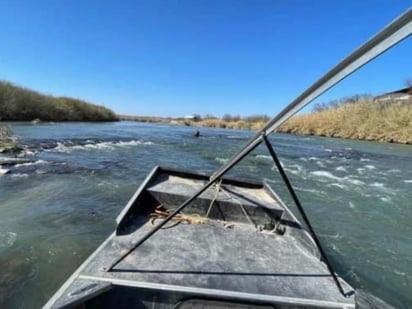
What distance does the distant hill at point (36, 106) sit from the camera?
3133 cm

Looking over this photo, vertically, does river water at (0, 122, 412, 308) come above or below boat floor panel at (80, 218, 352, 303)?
below

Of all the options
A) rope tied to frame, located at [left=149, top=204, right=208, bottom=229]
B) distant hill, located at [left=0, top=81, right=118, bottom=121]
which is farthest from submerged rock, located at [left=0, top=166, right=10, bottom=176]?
distant hill, located at [left=0, top=81, right=118, bottom=121]

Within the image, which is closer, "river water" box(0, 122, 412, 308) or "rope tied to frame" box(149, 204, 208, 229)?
"river water" box(0, 122, 412, 308)

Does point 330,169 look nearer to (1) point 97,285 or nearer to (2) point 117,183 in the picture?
(2) point 117,183

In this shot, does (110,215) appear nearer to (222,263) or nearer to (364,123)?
(222,263)

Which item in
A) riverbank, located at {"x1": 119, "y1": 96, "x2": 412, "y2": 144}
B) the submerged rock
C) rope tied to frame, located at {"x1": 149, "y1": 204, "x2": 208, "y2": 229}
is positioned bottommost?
the submerged rock

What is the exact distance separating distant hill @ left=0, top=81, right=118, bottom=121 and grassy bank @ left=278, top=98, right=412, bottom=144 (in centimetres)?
2768

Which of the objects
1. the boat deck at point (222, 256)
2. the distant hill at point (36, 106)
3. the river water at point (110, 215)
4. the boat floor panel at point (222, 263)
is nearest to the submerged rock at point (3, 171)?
the river water at point (110, 215)

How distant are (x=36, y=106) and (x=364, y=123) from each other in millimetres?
36124

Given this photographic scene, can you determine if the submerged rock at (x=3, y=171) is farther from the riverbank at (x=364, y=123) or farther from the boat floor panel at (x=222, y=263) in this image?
the riverbank at (x=364, y=123)

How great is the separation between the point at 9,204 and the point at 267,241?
5191 millimetres

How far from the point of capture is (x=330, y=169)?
43.5 feet

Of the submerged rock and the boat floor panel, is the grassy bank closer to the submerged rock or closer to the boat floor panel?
the submerged rock

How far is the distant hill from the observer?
31328mm
